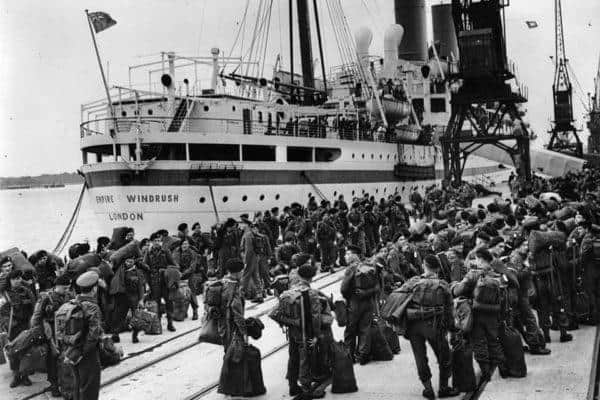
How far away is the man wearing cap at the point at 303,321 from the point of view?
6250 millimetres

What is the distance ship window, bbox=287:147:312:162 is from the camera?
84.7 ft

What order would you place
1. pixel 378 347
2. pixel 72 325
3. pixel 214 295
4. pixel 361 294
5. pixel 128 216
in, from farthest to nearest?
1. pixel 128 216
2. pixel 378 347
3. pixel 361 294
4. pixel 214 295
5. pixel 72 325

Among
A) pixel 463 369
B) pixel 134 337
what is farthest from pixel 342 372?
pixel 134 337

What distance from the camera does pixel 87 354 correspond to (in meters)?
5.70

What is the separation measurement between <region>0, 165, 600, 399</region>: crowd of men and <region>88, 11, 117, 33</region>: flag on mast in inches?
336

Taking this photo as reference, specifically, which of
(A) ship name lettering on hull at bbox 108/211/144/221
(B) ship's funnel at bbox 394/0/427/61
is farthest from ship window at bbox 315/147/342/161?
(B) ship's funnel at bbox 394/0/427/61

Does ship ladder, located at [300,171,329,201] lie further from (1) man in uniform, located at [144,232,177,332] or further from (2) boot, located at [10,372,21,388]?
(2) boot, located at [10,372,21,388]

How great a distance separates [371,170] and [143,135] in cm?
1351

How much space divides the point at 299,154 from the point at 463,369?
810 inches

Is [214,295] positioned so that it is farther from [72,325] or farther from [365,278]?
[365,278]

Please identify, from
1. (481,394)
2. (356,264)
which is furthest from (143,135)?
(481,394)

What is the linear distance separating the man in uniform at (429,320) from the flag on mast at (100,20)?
1435 cm

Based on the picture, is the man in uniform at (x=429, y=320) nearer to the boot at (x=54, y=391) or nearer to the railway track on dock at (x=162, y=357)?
the railway track on dock at (x=162, y=357)

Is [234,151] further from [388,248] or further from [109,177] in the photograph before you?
[388,248]
